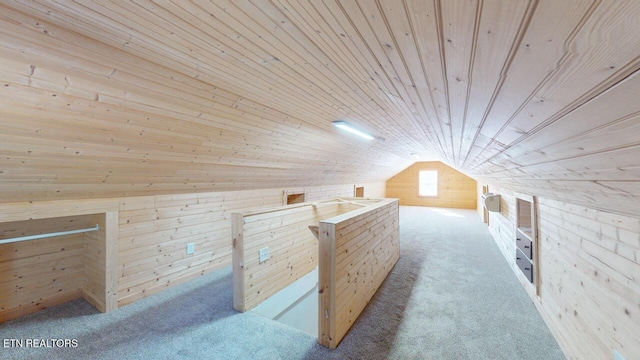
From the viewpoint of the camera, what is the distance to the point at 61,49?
122 cm

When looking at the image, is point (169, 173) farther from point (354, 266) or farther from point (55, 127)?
point (354, 266)

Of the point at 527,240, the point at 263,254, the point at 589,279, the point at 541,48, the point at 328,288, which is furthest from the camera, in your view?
the point at 527,240

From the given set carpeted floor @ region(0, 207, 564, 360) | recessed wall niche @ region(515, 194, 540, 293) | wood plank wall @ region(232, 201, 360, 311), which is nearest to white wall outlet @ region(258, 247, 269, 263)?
wood plank wall @ region(232, 201, 360, 311)

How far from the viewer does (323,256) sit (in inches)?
80.7

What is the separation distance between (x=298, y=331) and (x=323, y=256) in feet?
2.60

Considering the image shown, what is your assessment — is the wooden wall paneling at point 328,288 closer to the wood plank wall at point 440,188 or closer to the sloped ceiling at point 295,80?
the sloped ceiling at point 295,80

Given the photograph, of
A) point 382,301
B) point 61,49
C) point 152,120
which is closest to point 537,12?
point 61,49

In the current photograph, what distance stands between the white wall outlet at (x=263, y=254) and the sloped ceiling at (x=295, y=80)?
46.8 inches

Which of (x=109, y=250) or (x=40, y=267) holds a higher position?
(x=109, y=250)

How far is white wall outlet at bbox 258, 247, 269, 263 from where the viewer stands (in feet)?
8.89

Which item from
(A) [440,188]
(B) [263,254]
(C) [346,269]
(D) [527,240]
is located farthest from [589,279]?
(A) [440,188]

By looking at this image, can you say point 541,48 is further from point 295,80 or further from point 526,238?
point 526,238

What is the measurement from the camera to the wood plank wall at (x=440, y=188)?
393 inches

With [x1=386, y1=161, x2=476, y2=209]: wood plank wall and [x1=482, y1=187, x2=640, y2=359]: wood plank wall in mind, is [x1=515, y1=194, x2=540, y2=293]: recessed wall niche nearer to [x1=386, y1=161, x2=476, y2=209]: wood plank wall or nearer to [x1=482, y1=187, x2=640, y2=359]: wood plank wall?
[x1=482, y1=187, x2=640, y2=359]: wood plank wall
